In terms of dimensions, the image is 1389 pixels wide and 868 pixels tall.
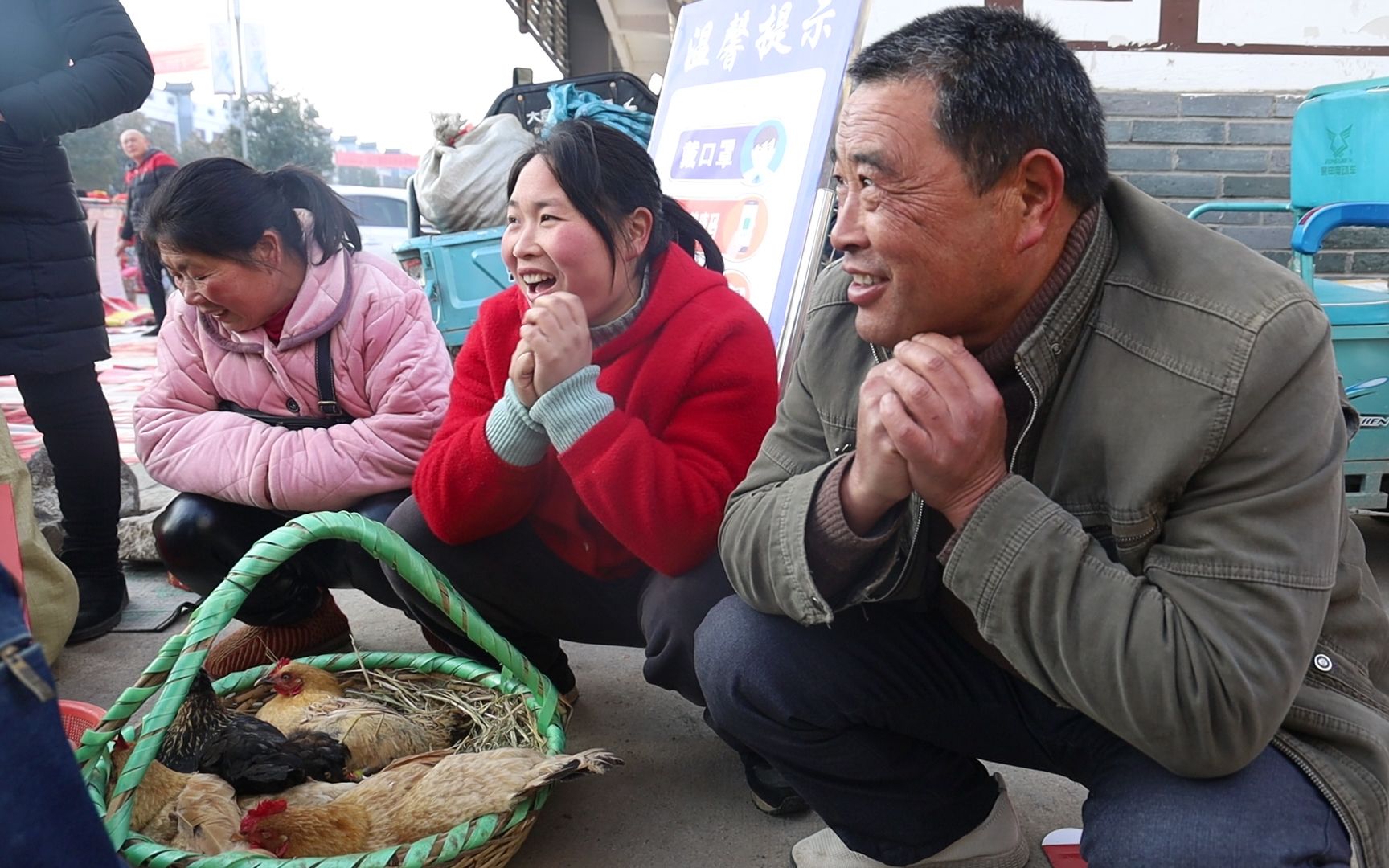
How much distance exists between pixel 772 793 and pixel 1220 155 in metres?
4.88

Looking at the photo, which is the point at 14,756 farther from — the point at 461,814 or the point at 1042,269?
the point at 1042,269

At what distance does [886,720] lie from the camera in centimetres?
158

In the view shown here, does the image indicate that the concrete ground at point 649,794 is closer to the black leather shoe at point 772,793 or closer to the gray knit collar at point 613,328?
the black leather shoe at point 772,793

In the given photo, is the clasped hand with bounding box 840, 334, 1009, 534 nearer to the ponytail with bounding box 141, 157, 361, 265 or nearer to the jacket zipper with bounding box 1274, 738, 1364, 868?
the jacket zipper with bounding box 1274, 738, 1364, 868

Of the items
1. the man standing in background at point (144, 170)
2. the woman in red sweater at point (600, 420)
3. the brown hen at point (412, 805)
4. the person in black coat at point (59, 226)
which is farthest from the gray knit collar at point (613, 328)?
the man standing in background at point (144, 170)

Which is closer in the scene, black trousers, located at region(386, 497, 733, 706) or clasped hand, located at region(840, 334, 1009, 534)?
clasped hand, located at region(840, 334, 1009, 534)

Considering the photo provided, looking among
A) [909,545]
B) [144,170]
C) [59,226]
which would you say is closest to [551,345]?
[909,545]

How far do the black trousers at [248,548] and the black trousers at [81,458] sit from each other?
0.49 metres

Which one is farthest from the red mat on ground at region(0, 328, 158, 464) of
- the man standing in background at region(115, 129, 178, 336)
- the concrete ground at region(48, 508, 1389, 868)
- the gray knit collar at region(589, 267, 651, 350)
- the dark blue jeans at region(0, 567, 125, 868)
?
the dark blue jeans at region(0, 567, 125, 868)

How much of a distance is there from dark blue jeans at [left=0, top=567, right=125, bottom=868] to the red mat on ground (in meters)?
2.56

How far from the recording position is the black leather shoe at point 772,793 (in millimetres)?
1983

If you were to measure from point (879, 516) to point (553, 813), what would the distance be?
1.04 meters

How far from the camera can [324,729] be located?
6.43 feet

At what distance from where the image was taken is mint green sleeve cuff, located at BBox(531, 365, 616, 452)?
5.72ft
